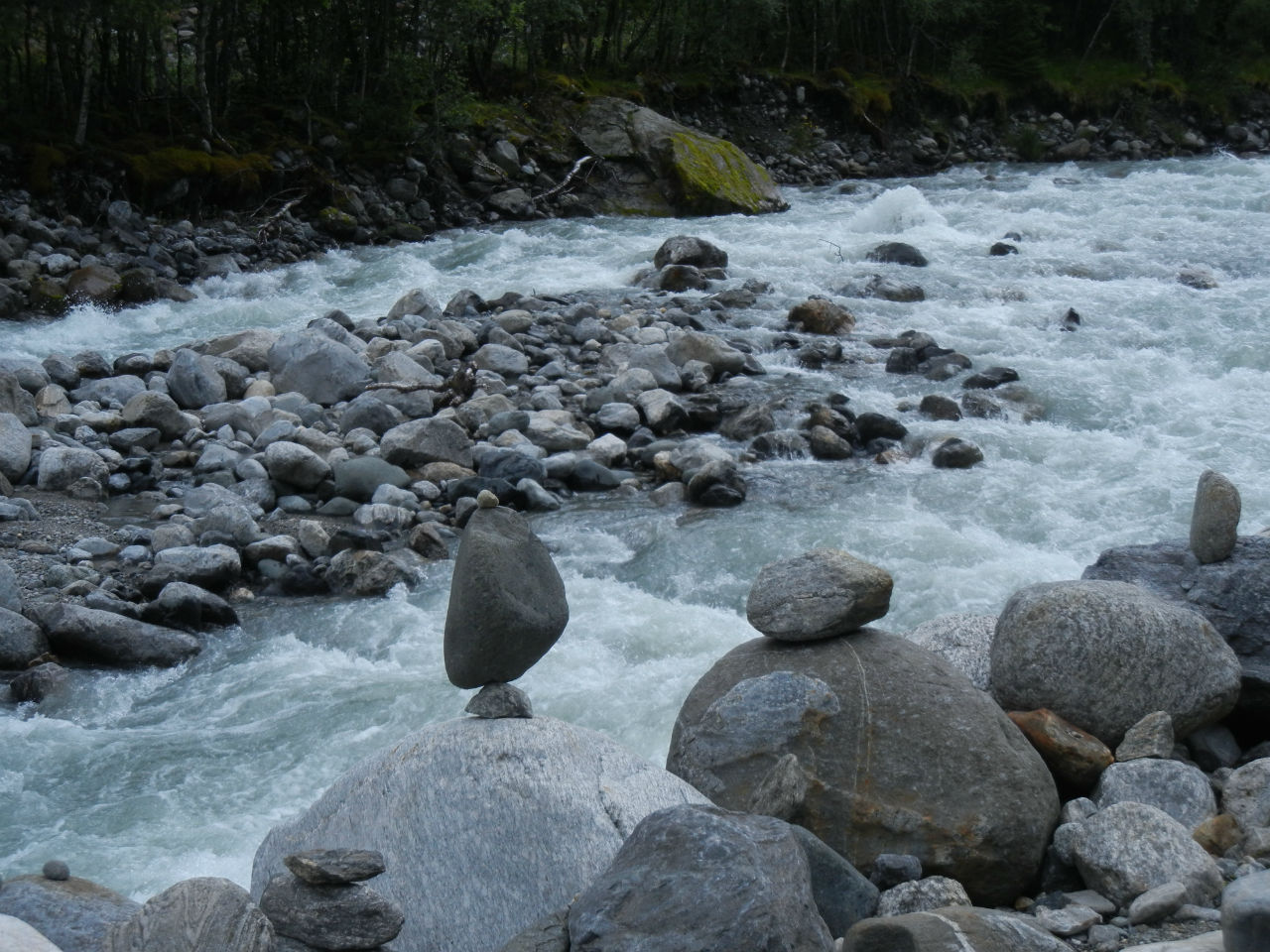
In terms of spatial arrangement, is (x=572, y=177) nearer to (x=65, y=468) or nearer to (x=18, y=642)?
(x=65, y=468)

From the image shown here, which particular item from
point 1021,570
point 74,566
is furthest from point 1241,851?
point 74,566

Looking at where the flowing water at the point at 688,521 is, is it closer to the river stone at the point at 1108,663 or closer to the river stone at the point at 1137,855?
the river stone at the point at 1108,663

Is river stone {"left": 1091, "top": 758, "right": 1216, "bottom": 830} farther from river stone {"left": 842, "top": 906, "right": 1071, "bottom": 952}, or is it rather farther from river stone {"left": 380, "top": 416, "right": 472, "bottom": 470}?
river stone {"left": 380, "top": 416, "right": 472, "bottom": 470}

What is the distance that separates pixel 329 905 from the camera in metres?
3.75

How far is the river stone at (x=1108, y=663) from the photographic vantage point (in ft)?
18.5

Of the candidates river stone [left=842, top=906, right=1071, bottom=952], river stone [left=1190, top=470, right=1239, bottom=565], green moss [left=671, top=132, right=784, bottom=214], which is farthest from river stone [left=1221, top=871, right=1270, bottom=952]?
green moss [left=671, top=132, right=784, bottom=214]

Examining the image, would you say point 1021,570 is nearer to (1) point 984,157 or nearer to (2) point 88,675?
(2) point 88,675

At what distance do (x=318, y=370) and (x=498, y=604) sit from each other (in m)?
8.11

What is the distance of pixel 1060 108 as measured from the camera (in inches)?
1566

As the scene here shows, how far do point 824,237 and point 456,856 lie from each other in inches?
684

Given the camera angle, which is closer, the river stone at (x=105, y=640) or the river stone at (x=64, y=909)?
the river stone at (x=64, y=909)

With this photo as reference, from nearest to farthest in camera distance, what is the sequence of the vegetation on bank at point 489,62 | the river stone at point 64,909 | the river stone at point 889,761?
the river stone at point 64,909 → the river stone at point 889,761 → the vegetation on bank at point 489,62

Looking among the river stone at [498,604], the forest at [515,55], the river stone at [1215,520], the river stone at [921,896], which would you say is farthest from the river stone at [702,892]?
the forest at [515,55]

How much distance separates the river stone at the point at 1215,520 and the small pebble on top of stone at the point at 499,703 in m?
4.07
